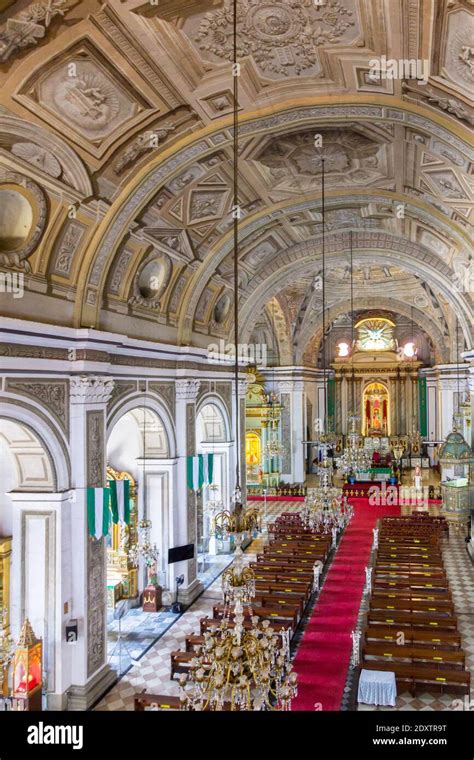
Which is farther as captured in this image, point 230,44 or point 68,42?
point 230,44

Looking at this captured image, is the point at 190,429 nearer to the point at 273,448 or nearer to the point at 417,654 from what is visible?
the point at 417,654

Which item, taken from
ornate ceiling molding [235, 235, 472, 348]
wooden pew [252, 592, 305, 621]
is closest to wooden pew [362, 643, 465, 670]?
wooden pew [252, 592, 305, 621]

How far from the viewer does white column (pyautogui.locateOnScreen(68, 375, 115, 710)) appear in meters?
10.7

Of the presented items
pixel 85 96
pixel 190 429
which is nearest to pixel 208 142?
pixel 85 96

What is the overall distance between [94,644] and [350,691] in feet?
16.0

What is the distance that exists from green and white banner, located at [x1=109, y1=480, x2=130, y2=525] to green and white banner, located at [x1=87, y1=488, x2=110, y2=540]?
1.81ft

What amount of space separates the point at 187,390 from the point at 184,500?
303cm

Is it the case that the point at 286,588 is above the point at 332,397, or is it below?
below

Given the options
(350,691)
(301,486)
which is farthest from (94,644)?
(301,486)

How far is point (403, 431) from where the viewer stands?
36438 millimetres

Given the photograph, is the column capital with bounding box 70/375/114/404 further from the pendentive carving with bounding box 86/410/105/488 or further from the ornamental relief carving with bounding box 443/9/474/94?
the ornamental relief carving with bounding box 443/9/474/94

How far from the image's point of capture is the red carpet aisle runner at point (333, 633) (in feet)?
35.4

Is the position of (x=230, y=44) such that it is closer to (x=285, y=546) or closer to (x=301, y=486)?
(x=285, y=546)

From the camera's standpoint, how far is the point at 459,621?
14117mm
